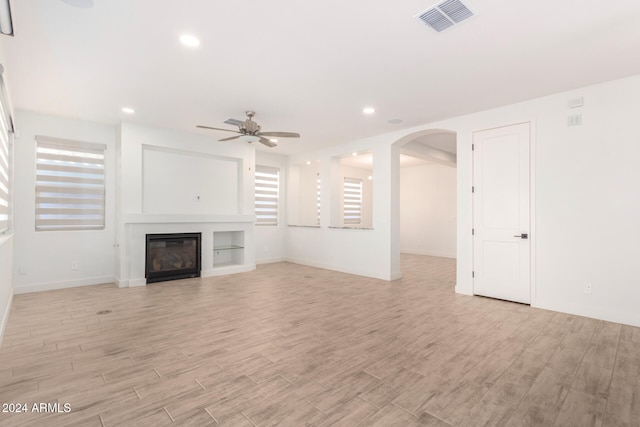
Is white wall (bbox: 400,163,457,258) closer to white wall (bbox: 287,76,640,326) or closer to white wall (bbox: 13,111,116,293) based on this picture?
white wall (bbox: 287,76,640,326)

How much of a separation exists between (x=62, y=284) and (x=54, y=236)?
2.73ft

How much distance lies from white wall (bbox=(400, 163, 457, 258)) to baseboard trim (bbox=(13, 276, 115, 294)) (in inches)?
334

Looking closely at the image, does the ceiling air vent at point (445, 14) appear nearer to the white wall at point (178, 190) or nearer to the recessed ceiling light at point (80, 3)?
the recessed ceiling light at point (80, 3)

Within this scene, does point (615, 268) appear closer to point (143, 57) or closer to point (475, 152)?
point (475, 152)

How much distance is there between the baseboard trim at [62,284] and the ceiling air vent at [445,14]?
6.39 m

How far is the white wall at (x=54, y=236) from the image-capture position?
4.88m

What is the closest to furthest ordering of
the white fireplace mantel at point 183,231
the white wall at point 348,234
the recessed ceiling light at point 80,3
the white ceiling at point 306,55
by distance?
the recessed ceiling light at point 80,3, the white ceiling at point 306,55, the white fireplace mantel at point 183,231, the white wall at point 348,234

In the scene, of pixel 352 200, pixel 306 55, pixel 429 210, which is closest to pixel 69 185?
pixel 306 55

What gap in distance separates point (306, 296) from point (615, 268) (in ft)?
13.1

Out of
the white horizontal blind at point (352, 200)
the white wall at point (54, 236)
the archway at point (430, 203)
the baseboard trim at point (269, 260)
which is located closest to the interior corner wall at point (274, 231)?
the baseboard trim at point (269, 260)

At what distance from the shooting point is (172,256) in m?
5.90

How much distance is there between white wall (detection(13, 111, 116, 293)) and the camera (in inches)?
192

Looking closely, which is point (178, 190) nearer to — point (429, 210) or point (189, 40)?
point (189, 40)

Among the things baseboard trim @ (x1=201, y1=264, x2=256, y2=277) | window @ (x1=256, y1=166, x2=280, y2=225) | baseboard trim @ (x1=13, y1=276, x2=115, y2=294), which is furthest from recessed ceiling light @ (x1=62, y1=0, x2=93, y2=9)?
window @ (x1=256, y1=166, x2=280, y2=225)
